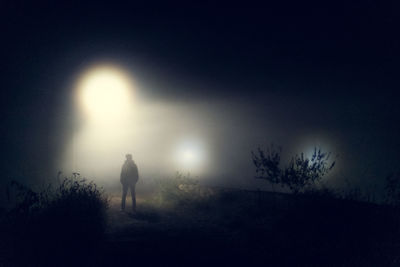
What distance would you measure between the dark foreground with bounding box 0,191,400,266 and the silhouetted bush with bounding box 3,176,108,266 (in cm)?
3

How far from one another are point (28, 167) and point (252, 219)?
8316 mm

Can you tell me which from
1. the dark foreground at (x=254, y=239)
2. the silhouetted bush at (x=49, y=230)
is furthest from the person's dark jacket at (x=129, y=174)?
the silhouetted bush at (x=49, y=230)

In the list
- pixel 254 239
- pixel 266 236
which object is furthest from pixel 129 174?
pixel 266 236

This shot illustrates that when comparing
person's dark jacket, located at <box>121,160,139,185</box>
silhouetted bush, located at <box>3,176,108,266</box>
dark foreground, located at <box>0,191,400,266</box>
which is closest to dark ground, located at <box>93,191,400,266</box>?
dark foreground, located at <box>0,191,400,266</box>

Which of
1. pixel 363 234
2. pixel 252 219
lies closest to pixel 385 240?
pixel 363 234

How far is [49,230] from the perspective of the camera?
6.30 m

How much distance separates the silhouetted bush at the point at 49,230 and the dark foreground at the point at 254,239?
27mm

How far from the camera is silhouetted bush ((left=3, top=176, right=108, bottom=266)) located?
5.77 m

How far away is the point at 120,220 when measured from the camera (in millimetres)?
10609

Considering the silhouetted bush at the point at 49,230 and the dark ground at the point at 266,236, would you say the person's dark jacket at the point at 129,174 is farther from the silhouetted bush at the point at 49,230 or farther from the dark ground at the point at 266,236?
the silhouetted bush at the point at 49,230

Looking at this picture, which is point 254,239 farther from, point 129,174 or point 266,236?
point 129,174

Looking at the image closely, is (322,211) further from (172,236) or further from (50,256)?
(50,256)

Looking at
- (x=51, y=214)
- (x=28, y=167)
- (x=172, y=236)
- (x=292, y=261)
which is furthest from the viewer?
(x=28, y=167)

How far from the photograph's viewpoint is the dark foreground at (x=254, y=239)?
611 centimetres
